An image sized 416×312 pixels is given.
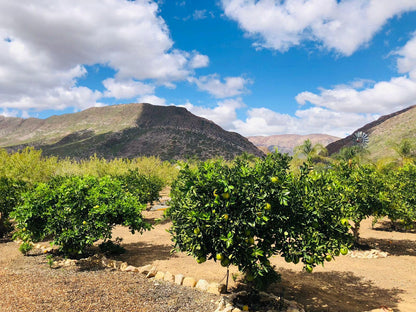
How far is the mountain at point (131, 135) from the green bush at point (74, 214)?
76.7m

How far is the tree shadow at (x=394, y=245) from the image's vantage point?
47.0ft

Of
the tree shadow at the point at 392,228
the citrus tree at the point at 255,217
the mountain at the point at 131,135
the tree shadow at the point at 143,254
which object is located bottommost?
the tree shadow at the point at 143,254

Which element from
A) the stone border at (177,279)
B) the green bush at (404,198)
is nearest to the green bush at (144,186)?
the stone border at (177,279)

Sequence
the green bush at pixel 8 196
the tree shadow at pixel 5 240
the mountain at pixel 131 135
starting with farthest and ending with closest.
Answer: the mountain at pixel 131 135, the tree shadow at pixel 5 240, the green bush at pixel 8 196

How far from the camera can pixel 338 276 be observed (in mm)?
10875

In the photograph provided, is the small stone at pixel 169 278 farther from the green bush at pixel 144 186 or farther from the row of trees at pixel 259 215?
the green bush at pixel 144 186

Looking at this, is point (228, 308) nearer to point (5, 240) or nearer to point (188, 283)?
point (188, 283)

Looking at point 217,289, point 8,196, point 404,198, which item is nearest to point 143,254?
point 217,289

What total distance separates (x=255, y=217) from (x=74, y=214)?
728cm

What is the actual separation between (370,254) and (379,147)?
70.5 m

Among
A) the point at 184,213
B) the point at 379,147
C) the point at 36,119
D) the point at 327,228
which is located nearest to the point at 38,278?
the point at 184,213

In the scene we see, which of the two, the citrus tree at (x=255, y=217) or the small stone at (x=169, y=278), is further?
the small stone at (x=169, y=278)

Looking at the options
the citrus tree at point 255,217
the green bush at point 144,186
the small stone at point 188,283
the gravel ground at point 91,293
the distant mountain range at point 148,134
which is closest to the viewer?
the citrus tree at point 255,217

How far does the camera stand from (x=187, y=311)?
661 centimetres
